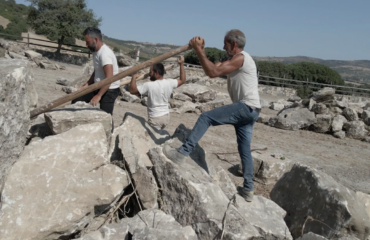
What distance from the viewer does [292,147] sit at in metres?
8.78

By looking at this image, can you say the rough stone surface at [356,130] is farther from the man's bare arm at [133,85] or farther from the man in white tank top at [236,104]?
the man's bare arm at [133,85]

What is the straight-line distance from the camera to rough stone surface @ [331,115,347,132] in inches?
420

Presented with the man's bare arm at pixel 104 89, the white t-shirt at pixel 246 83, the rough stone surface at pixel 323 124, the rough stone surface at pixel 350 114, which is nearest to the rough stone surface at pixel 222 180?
the white t-shirt at pixel 246 83

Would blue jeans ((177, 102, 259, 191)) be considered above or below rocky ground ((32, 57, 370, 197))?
above

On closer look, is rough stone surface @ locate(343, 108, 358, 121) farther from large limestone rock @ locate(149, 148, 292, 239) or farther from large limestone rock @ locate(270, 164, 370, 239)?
large limestone rock @ locate(149, 148, 292, 239)

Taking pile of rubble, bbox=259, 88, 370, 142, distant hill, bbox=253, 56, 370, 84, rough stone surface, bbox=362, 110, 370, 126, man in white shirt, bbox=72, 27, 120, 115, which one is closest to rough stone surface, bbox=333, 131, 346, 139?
pile of rubble, bbox=259, 88, 370, 142

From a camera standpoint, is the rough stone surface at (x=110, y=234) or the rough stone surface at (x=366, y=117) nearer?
the rough stone surface at (x=110, y=234)

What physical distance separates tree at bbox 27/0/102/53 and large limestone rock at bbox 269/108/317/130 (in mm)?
18960

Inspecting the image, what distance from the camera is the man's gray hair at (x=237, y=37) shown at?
3649mm

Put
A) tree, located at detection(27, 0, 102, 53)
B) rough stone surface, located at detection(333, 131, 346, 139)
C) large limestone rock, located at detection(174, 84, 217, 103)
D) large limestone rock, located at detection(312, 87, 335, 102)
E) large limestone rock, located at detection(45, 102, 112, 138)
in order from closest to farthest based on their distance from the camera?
large limestone rock, located at detection(45, 102, 112, 138)
rough stone surface, located at detection(333, 131, 346, 139)
large limestone rock, located at detection(312, 87, 335, 102)
large limestone rock, located at detection(174, 84, 217, 103)
tree, located at detection(27, 0, 102, 53)

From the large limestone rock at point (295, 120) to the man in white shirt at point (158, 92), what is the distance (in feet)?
22.9

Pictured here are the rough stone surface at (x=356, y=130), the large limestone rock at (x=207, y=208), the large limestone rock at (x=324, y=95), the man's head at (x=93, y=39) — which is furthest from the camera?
the large limestone rock at (x=324, y=95)

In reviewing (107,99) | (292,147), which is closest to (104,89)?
(107,99)

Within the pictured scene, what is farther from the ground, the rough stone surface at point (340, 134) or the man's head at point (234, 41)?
the man's head at point (234, 41)
